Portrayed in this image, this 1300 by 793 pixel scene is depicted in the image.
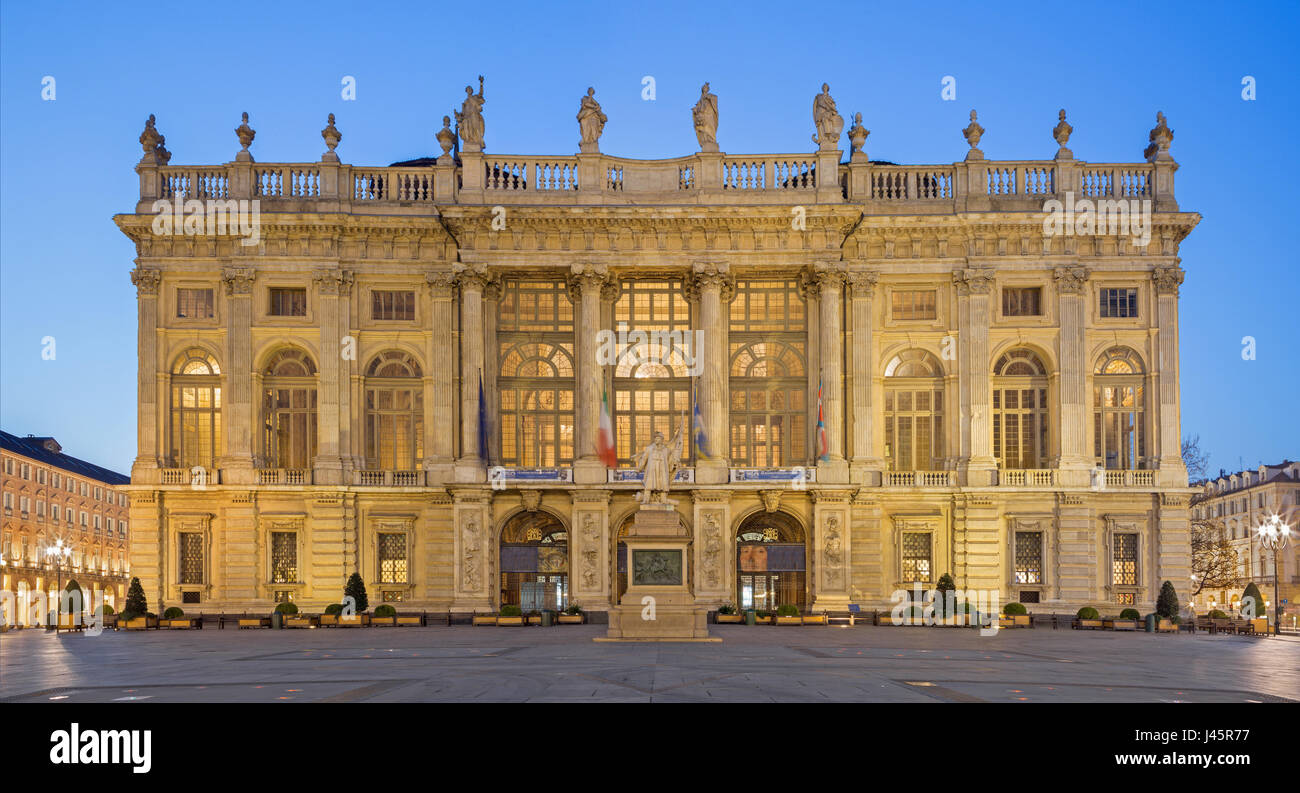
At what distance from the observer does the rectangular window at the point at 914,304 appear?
47.4 m

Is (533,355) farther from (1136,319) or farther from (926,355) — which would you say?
(1136,319)

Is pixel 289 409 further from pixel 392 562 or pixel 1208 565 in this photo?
pixel 1208 565

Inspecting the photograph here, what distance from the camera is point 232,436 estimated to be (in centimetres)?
4600

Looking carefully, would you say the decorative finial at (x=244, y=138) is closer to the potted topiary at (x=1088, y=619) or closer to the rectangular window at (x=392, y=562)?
the rectangular window at (x=392, y=562)

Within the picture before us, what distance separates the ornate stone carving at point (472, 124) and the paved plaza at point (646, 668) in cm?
2023

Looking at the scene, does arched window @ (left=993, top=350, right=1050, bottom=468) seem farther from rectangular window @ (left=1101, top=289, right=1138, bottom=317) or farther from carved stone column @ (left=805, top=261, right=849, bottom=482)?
carved stone column @ (left=805, top=261, right=849, bottom=482)

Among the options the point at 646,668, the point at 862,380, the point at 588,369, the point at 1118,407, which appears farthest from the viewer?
the point at 1118,407

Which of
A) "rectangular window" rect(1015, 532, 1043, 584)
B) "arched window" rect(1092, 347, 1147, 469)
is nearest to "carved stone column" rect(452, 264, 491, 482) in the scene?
"rectangular window" rect(1015, 532, 1043, 584)

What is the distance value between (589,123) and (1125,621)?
91.1 ft

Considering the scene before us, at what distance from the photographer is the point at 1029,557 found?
151ft

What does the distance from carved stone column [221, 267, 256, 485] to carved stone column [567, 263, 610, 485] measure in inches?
499

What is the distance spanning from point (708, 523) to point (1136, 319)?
18.9 metres

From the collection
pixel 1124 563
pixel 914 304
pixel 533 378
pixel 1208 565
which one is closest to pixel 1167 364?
pixel 1124 563

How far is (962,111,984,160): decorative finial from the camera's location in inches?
1858
